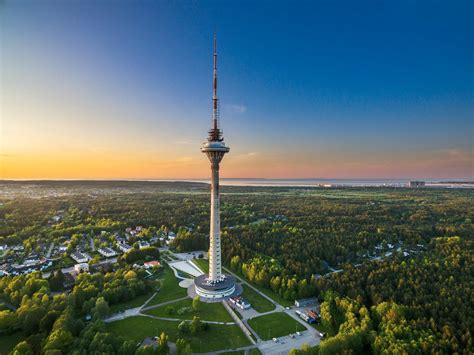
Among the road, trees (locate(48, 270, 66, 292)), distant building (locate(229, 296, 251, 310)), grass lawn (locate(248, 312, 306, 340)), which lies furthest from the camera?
trees (locate(48, 270, 66, 292))

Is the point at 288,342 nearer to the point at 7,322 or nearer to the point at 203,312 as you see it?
the point at 203,312

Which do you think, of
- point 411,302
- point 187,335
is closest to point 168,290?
point 187,335

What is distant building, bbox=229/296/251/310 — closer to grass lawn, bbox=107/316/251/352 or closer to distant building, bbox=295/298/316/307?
grass lawn, bbox=107/316/251/352

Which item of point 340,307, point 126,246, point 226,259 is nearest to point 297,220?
point 226,259

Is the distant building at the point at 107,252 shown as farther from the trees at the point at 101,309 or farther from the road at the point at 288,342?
the road at the point at 288,342

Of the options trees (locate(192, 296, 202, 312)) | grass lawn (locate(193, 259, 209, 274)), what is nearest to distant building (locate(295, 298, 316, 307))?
trees (locate(192, 296, 202, 312))

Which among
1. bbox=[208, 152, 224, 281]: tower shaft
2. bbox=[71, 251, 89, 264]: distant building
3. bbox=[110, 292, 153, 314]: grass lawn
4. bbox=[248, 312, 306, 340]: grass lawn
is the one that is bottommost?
bbox=[248, 312, 306, 340]: grass lawn

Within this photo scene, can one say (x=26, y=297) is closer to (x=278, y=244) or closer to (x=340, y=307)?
(x=340, y=307)
